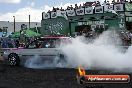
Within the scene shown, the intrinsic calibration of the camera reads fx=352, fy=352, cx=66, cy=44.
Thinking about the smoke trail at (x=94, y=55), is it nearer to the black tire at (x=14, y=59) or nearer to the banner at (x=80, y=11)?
the black tire at (x=14, y=59)

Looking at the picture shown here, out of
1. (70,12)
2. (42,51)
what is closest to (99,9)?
(70,12)

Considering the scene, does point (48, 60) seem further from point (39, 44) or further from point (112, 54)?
point (112, 54)

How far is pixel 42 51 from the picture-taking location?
1675 cm

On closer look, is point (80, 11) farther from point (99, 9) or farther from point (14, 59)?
point (14, 59)

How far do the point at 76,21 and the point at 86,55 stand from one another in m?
32.2

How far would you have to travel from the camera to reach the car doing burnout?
53.9ft

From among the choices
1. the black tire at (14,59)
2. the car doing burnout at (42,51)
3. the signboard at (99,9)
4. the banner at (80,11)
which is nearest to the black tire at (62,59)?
the car doing burnout at (42,51)

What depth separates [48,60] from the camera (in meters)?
16.6

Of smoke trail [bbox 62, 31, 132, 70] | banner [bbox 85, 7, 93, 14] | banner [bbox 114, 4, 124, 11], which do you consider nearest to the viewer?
smoke trail [bbox 62, 31, 132, 70]

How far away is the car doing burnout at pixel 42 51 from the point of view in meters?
16.4

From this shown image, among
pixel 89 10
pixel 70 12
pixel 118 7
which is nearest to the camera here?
pixel 118 7

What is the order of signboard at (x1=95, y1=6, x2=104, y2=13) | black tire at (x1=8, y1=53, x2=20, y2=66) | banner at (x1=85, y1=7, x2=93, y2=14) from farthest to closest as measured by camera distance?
banner at (x1=85, y1=7, x2=93, y2=14)
signboard at (x1=95, y1=6, x2=104, y2=13)
black tire at (x1=8, y1=53, x2=20, y2=66)

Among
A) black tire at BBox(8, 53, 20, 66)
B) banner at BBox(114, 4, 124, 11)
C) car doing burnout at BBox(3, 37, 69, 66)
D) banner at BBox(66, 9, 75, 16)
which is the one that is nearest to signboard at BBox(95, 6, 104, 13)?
banner at BBox(114, 4, 124, 11)

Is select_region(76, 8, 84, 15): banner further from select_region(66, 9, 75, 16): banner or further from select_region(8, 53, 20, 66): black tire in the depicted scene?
select_region(8, 53, 20, 66): black tire
